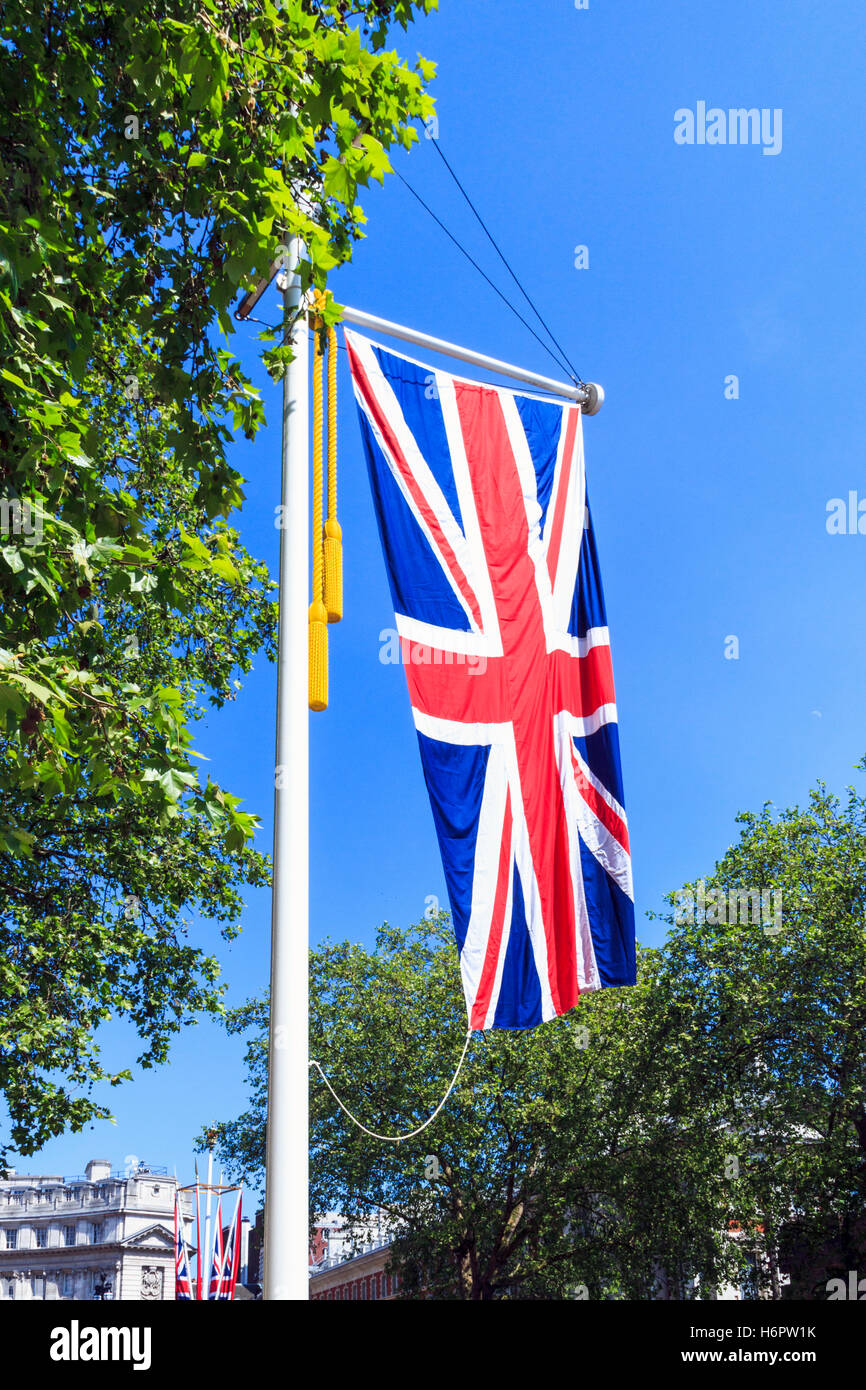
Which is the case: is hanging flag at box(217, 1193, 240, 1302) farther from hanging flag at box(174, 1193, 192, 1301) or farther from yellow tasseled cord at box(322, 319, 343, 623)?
yellow tasseled cord at box(322, 319, 343, 623)

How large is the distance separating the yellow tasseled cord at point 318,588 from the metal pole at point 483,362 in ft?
4.25

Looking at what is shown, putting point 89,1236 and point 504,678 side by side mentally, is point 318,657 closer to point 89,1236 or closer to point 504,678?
point 504,678

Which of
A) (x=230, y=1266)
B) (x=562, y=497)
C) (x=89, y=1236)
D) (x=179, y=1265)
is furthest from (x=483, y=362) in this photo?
(x=89, y=1236)

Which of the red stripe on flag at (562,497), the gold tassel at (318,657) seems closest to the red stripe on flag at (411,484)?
the red stripe on flag at (562,497)

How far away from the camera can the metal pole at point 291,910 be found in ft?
16.3

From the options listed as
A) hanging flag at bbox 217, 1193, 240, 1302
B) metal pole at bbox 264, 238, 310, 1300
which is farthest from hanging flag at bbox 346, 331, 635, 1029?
hanging flag at bbox 217, 1193, 240, 1302

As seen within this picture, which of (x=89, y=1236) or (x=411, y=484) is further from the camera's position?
(x=89, y=1236)

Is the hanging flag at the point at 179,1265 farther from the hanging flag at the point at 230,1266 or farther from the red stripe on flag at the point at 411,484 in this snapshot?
the red stripe on flag at the point at 411,484

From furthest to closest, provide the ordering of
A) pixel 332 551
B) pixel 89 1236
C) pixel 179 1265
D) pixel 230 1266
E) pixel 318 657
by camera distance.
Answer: pixel 89 1236 < pixel 230 1266 < pixel 179 1265 < pixel 332 551 < pixel 318 657

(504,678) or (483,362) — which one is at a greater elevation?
(483,362)

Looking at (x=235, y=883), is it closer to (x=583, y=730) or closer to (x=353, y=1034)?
(x=583, y=730)

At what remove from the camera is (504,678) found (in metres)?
8.27

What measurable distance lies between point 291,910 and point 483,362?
5.78 meters
